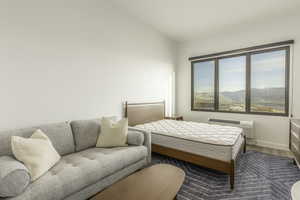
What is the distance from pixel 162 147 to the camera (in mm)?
2717

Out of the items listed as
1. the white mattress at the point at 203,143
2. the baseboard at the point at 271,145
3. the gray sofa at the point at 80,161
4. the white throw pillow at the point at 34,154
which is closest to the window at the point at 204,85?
the baseboard at the point at 271,145

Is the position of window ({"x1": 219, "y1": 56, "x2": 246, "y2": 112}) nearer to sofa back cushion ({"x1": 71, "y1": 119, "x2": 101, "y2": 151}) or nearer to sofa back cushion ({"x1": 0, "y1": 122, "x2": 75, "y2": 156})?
sofa back cushion ({"x1": 71, "y1": 119, "x2": 101, "y2": 151})

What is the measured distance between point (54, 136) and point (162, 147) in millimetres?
1679

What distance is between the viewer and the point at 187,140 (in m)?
2.44

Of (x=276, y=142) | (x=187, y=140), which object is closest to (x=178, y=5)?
(x=187, y=140)

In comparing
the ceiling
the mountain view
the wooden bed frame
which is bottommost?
the wooden bed frame

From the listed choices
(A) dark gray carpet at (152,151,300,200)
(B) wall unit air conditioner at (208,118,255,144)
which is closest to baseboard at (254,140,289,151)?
(B) wall unit air conditioner at (208,118,255,144)

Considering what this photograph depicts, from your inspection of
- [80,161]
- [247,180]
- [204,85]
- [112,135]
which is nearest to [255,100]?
[204,85]

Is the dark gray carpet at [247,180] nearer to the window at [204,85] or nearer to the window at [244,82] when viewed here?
the window at [244,82]

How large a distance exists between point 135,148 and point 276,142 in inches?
132

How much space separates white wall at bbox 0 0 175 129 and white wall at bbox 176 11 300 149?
193 cm

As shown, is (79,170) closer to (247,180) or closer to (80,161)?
(80,161)

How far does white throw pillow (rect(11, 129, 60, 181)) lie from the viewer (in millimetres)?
1416

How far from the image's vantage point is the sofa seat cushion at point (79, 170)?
1.29 meters
